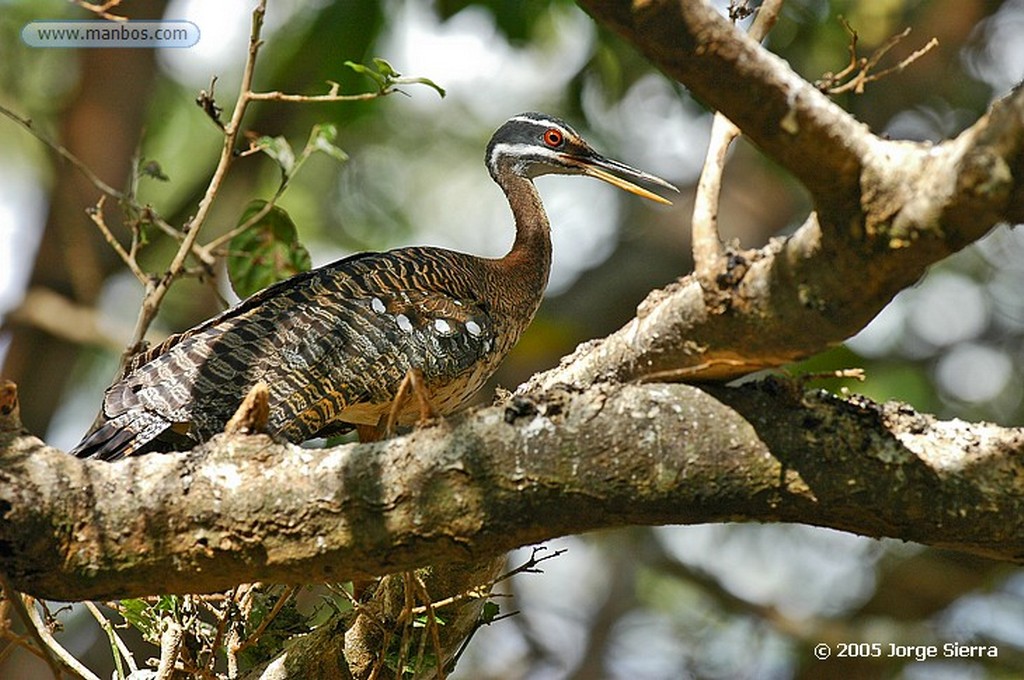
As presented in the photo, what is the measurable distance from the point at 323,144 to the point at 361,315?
74 centimetres

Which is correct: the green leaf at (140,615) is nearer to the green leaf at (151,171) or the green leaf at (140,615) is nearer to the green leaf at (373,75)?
the green leaf at (151,171)

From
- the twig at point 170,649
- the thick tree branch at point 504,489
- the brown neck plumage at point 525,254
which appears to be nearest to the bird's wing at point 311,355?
the brown neck plumage at point 525,254

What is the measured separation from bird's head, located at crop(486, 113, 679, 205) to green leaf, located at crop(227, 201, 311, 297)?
1.09 m

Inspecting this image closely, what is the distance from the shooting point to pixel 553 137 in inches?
230

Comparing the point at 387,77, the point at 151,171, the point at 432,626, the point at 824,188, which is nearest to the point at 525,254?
the point at 387,77

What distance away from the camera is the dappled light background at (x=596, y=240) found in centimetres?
750

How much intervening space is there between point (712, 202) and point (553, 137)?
3062mm

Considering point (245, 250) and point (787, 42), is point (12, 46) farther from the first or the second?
point (787, 42)

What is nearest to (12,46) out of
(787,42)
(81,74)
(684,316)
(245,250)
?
(81,74)

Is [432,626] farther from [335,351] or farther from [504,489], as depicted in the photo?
[335,351]

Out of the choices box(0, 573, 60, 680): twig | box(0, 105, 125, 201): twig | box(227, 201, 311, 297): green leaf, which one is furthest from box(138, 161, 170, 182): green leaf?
box(0, 573, 60, 680): twig

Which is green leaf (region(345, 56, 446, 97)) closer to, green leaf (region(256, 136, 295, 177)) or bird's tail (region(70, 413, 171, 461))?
green leaf (region(256, 136, 295, 177))

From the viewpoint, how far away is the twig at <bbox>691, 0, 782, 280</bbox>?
8.90 feet

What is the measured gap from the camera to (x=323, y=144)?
16.1ft
